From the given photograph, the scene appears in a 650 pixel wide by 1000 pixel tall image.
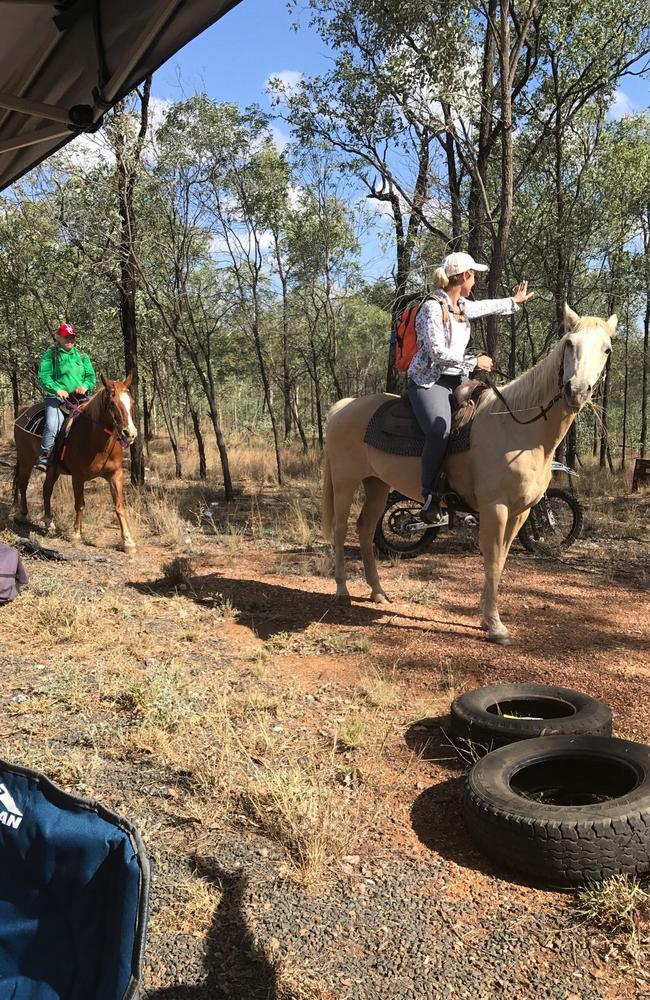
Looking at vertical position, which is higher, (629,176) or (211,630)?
(629,176)

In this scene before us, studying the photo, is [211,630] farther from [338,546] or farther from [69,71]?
[69,71]

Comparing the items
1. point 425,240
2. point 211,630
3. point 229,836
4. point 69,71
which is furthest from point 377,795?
point 425,240

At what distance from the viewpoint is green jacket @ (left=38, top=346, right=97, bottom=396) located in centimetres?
1028

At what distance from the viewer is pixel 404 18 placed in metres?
11.1

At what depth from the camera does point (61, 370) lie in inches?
411

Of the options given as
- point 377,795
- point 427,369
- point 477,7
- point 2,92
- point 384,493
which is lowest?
point 377,795

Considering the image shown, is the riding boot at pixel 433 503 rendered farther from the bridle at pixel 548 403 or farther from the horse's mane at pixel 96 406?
the horse's mane at pixel 96 406

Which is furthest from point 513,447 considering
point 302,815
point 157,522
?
point 157,522

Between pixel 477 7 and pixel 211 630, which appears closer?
pixel 211 630

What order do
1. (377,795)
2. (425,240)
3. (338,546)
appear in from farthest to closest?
(425,240) < (338,546) < (377,795)

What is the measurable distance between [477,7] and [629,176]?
339 inches

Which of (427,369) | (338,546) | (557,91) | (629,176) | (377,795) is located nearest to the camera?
(377,795)

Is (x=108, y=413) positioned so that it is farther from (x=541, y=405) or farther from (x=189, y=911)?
(x=189, y=911)

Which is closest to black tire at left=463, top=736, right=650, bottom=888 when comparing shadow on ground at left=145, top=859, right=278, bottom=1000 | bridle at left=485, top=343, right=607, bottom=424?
shadow on ground at left=145, top=859, right=278, bottom=1000
